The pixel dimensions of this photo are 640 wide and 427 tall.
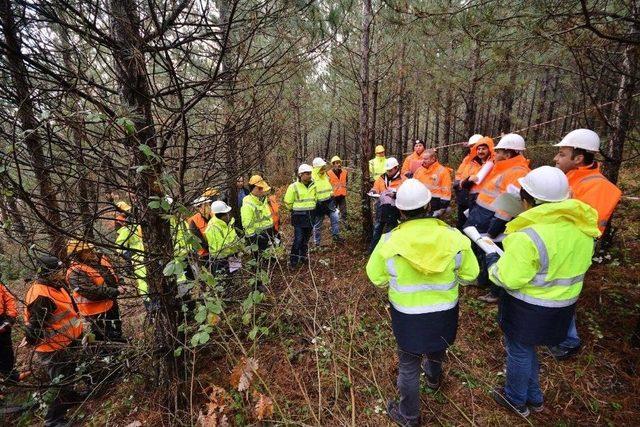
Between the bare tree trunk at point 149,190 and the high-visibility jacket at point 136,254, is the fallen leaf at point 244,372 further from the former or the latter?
the high-visibility jacket at point 136,254

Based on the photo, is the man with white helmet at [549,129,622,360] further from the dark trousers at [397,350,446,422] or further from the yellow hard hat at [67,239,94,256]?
the yellow hard hat at [67,239,94,256]

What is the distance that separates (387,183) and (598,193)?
3633 mm

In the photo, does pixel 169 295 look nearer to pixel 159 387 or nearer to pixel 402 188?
pixel 159 387

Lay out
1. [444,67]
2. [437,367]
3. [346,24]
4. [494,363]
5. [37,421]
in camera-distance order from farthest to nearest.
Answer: [444,67] < [346,24] < [37,421] < [494,363] < [437,367]

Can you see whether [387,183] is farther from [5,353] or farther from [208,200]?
[5,353]

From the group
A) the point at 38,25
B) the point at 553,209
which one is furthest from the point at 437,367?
the point at 38,25

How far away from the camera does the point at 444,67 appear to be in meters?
9.87


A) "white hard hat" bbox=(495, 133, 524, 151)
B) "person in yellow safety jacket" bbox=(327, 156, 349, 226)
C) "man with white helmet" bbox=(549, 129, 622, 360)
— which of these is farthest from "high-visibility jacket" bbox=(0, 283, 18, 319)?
"white hard hat" bbox=(495, 133, 524, 151)

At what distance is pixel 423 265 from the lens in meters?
2.29

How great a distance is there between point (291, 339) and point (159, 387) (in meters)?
1.60

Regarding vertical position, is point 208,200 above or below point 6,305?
above

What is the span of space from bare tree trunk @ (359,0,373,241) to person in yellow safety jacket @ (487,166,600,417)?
11.8 ft

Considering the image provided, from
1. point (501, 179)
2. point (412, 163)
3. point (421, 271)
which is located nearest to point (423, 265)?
point (421, 271)

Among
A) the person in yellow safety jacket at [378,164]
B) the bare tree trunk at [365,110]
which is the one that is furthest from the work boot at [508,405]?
the person in yellow safety jacket at [378,164]
